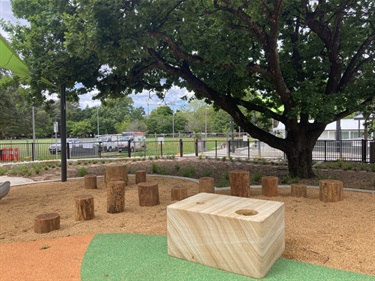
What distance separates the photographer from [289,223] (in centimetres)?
475

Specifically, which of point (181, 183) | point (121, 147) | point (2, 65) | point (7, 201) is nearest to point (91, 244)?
point (7, 201)

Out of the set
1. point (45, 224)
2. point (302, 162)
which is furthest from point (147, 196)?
point (302, 162)

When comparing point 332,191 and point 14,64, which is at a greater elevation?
point 14,64

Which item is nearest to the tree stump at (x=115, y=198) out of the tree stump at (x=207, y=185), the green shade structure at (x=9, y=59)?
the tree stump at (x=207, y=185)

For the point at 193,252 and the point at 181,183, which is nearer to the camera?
the point at 193,252

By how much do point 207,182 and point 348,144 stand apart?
13411mm

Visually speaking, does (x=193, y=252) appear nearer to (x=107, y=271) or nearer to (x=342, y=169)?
(x=107, y=271)

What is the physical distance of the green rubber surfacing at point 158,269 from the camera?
10.0 feet

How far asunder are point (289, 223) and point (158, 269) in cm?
242

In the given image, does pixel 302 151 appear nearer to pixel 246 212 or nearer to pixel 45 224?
pixel 246 212

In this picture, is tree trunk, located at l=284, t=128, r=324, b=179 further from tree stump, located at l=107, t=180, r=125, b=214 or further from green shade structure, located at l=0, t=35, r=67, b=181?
green shade structure, located at l=0, t=35, r=67, b=181

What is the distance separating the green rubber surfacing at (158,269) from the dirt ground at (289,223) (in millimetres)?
206

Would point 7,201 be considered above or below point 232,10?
below

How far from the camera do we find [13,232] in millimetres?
4746
